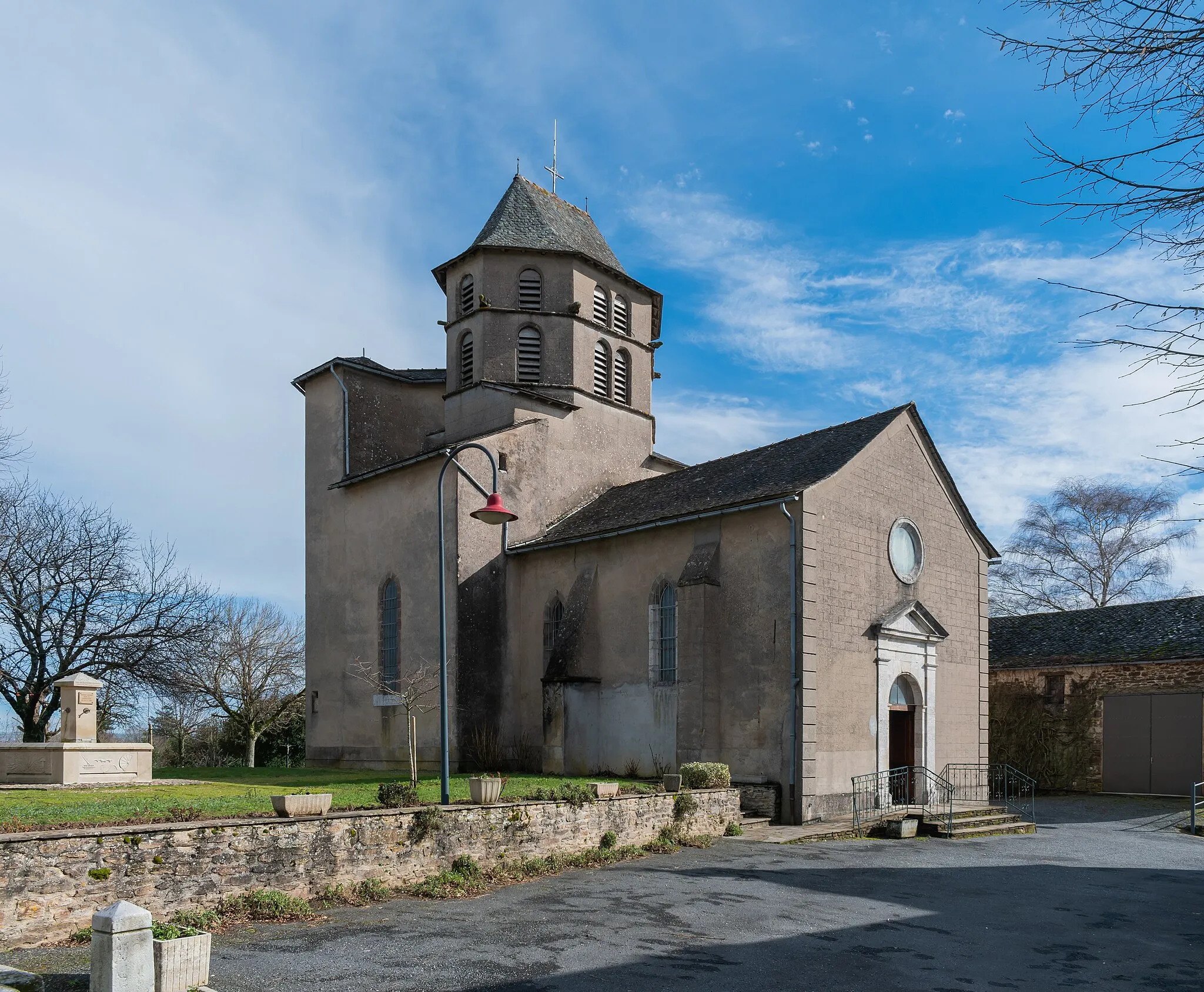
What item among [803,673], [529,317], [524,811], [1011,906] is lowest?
[1011,906]

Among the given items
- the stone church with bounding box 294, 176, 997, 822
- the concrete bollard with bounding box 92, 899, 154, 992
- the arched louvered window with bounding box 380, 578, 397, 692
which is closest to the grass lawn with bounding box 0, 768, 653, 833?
the stone church with bounding box 294, 176, 997, 822

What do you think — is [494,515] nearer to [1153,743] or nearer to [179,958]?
[179,958]

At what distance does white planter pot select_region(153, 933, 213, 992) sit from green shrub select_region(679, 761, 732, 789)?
11.8 meters

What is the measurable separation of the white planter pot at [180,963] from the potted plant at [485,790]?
21.7ft

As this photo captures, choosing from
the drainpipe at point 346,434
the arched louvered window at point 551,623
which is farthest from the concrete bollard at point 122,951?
the drainpipe at point 346,434

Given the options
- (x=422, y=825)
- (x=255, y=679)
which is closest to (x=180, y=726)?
(x=255, y=679)

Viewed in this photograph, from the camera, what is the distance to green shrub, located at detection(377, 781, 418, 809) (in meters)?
13.8

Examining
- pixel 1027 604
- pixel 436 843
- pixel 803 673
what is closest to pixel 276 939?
pixel 436 843

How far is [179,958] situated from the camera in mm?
7828

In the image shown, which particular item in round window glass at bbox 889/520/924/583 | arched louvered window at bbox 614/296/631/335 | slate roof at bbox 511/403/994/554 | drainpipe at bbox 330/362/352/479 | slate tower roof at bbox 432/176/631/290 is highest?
slate tower roof at bbox 432/176/631/290

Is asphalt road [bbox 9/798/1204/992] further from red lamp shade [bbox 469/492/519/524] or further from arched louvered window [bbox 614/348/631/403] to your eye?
arched louvered window [bbox 614/348/631/403]

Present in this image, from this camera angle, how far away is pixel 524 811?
14828 millimetres

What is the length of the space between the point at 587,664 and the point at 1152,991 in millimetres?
15936

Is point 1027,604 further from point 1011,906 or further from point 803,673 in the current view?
point 1011,906
